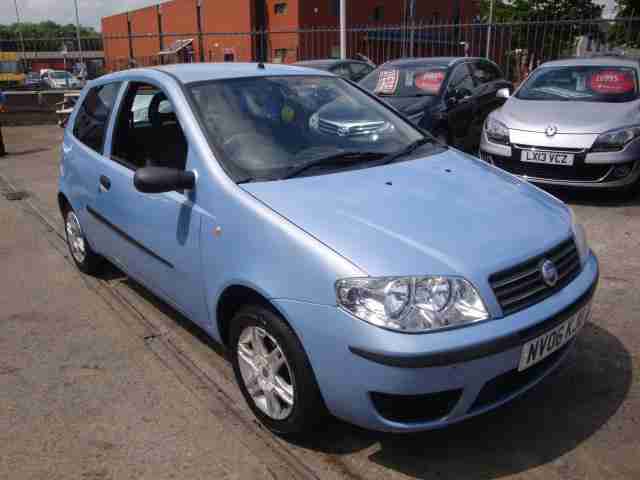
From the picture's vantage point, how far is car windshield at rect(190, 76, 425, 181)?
2.97 metres

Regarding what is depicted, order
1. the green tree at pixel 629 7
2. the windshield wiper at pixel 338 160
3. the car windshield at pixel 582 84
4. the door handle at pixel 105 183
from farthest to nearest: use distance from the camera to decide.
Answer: the green tree at pixel 629 7
the car windshield at pixel 582 84
the door handle at pixel 105 183
the windshield wiper at pixel 338 160

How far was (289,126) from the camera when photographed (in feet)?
10.6

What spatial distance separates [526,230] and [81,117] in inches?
136

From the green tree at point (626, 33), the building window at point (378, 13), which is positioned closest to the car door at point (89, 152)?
the green tree at point (626, 33)

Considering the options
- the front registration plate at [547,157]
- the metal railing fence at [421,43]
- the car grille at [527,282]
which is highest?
the metal railing fence at [421,43]

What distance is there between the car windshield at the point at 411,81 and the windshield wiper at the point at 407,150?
4788mm

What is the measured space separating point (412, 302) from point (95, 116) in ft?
9.95

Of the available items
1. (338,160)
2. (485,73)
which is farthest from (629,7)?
(338,160)

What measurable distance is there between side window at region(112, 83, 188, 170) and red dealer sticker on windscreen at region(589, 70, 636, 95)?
17.2ft

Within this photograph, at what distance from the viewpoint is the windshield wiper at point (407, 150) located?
10.5ft

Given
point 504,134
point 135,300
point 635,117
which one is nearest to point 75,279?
point 135,300

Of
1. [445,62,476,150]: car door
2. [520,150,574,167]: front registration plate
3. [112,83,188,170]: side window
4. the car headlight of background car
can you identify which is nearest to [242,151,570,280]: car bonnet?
[112,83,188,170]: side window

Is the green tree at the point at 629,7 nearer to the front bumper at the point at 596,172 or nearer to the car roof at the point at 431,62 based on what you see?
the car roof at the point at 431,62

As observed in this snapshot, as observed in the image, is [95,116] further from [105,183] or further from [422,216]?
[422,216]
